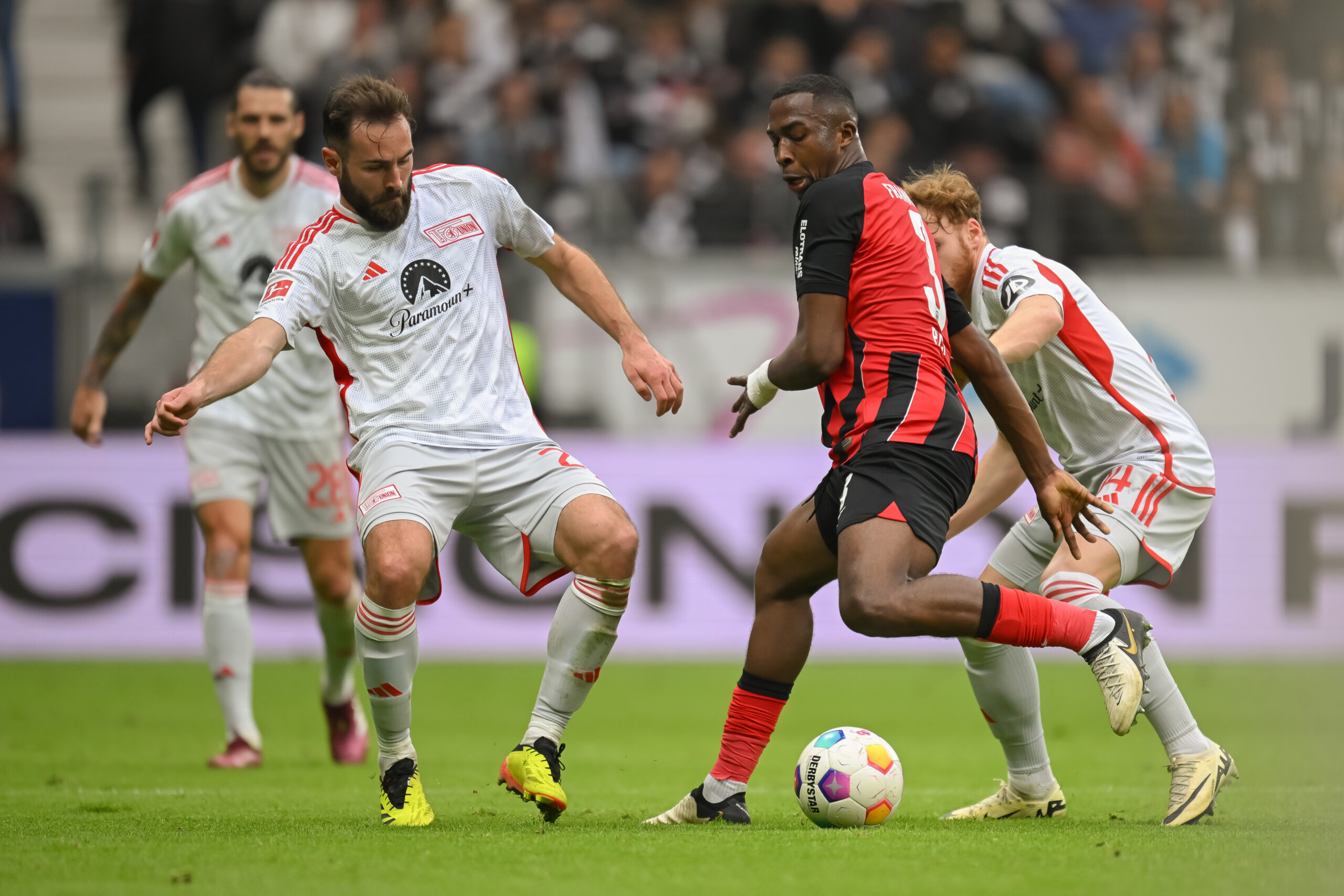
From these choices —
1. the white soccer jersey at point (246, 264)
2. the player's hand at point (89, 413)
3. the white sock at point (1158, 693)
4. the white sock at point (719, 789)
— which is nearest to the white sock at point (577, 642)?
the white sock at point (719, 789)

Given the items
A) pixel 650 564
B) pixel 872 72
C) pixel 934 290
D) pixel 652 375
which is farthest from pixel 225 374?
pixel 872 72

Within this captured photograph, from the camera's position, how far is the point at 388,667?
511 centimetres

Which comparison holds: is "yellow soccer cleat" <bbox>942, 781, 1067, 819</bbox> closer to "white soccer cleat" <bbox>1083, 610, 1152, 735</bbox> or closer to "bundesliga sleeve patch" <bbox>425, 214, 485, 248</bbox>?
"white soccer cleat" <bbox>1083, 610, 1152, 735</bbox>

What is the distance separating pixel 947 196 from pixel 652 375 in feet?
3.93

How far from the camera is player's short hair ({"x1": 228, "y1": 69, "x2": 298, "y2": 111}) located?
7285mm

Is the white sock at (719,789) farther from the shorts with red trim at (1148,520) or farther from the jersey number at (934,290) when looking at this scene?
the jersey number at (934,290)

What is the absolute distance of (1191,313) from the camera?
13.0 metres

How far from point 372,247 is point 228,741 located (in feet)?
9.43

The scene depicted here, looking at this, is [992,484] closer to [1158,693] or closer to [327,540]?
[1158,693]

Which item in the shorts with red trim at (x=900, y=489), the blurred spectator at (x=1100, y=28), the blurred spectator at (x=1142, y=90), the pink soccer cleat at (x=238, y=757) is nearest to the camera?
the shorts with red trim at (x=900, y=489)

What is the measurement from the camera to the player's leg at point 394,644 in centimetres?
499

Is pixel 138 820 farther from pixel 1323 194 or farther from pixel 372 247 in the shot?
pixel 1323 194

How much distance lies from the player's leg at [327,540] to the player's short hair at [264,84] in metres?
1.57

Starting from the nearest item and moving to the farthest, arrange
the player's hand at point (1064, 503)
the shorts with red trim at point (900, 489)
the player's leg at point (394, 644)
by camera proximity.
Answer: the shorts with red trim at point (900, 489), the player's hand at point (1064, 503), the player's leg at point (394, 644)
